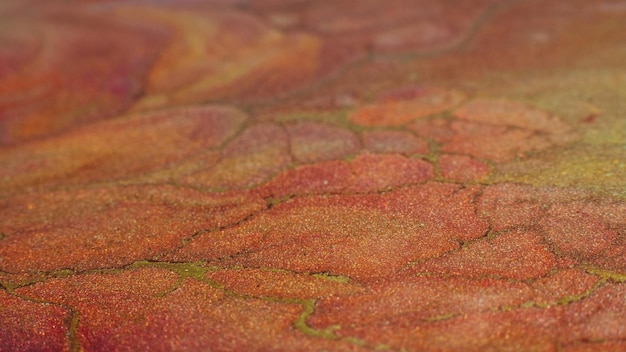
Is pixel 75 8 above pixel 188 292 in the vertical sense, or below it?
above

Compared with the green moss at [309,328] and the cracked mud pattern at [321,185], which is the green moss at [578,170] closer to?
the cracked mud pattern at [321,185]

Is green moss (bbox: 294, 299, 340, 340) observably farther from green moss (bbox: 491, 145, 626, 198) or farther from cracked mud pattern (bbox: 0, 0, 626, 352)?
green moss (bbox: 491, 145, 626, 198)

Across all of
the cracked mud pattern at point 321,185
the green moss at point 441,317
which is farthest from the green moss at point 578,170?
the green moss at point 441,317

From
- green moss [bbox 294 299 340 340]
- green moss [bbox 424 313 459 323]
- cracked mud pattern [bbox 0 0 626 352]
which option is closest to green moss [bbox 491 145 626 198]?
cracked mud pattern [bbox 0 0 626 352]

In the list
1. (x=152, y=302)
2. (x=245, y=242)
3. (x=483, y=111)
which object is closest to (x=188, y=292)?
(x=152, y=302)

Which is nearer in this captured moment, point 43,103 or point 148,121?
point 148,121

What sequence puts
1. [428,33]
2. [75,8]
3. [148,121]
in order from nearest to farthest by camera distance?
[148,121]
[428,33]
[75,8]

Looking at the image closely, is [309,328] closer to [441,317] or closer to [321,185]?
[441,317]

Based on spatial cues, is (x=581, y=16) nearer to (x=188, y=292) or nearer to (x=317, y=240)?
(x=317, y=240)

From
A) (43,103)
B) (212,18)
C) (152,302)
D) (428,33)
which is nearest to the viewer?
(152,302)
